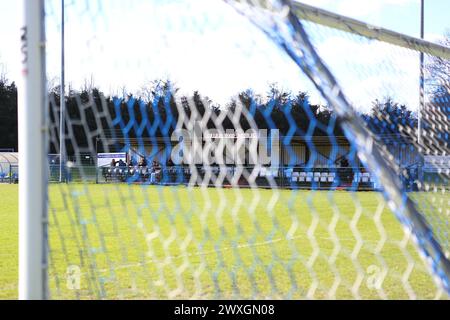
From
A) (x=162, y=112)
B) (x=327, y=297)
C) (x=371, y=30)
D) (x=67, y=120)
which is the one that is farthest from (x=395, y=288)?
(x=67, y=120)

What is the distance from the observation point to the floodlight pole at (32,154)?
7.13 ft

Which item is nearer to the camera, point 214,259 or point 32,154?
point 32,154

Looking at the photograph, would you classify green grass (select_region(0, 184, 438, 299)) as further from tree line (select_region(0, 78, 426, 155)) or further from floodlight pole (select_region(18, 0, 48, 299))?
floodlight pole (select_region(18, 0, 48, 299))

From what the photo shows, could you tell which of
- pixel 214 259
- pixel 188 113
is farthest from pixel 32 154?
pixel 214 259

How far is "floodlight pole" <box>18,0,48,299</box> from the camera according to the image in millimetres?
2174

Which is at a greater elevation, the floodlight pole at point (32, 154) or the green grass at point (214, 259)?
the floodlight pole at point (32, 154)

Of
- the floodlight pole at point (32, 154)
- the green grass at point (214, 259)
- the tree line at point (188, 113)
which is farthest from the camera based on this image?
the green grass at point (214, 259)

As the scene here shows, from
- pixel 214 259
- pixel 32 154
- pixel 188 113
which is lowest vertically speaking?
pixel 214 259

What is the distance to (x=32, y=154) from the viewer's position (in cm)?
218

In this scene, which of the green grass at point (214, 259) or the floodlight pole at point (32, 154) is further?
the green grass at point (214, 259)

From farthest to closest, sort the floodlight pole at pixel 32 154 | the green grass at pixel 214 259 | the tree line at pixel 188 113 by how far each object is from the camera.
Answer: the green grass at pixel 214 259, the tree line at pixel 188 113, the floodlight pole at pixel 32 154

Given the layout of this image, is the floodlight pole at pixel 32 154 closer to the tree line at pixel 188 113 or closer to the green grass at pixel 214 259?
the tree line at pixel 188 113

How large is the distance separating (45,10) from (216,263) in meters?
3.19

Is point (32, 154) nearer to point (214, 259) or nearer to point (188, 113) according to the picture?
point (188, 113)
